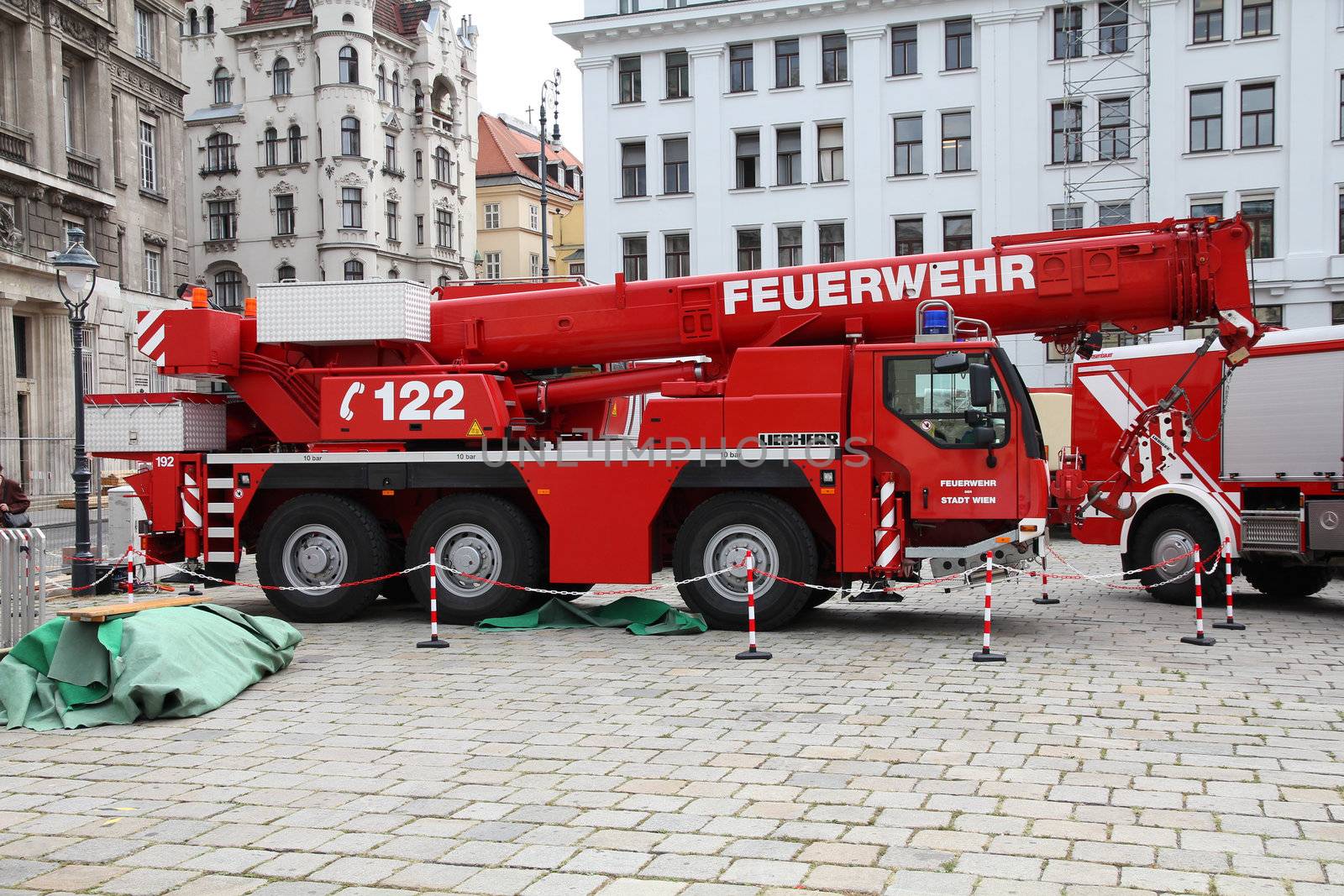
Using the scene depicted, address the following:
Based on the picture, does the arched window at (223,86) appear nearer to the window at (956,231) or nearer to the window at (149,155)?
the window at (149,155)

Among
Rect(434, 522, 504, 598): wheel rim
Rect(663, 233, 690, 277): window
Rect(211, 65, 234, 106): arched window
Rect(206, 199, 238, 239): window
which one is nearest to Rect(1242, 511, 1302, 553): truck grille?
Rect(434, 522, 504, 598): wheel rim

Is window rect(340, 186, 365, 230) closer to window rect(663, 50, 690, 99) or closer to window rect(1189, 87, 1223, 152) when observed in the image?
window rect(663, 50, 690, 99)

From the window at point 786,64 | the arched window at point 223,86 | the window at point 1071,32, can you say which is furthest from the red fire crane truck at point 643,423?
the arched window at point 223,86

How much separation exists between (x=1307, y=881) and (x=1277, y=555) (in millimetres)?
9726

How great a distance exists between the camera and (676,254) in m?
41.8

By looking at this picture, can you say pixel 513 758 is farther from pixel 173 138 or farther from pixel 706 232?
pixel 173 138

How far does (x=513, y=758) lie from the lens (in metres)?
7.36

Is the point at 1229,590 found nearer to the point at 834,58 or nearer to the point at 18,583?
the point at 18,583

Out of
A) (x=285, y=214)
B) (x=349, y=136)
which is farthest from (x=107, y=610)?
(x=285, y=214)

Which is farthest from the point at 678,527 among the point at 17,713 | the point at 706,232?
the point at 706,232

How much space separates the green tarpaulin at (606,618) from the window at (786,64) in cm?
3019

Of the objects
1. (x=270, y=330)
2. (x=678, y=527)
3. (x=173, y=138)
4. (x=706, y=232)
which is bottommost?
(x=678, y=527)

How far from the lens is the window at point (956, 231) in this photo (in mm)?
38906

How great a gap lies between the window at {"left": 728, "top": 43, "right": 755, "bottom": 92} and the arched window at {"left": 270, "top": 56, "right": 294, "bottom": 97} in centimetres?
3029
